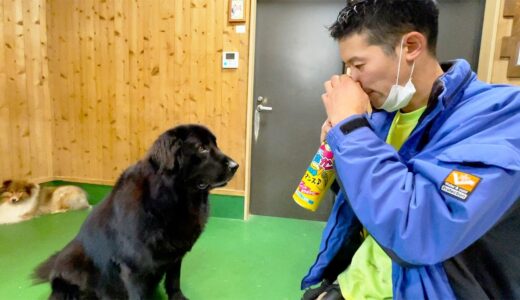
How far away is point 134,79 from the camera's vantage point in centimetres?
302

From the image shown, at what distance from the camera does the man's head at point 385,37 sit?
0.71m

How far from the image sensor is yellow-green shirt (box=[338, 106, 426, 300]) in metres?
0.73

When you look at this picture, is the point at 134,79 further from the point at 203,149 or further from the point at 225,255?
the point at 225,255

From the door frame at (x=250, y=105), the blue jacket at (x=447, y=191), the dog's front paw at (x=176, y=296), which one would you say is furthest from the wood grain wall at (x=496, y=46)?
the dog's front paw at (x=176, y=296)

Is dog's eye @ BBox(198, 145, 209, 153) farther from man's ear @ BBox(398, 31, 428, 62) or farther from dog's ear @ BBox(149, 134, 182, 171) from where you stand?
man's ear @ BBox(398, 31, 428, 62)

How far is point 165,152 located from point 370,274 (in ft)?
3.45

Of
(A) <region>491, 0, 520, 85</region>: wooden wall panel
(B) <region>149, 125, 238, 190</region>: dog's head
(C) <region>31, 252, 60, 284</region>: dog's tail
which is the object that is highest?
(A) <region>491, 0, 520, 85</region>: wooden wall panel

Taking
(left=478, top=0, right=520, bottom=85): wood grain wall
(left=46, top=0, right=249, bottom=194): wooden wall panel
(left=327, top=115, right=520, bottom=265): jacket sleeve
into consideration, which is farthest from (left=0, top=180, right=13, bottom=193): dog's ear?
(left=478, top=0, right=520, bottom=85): wood grain wall

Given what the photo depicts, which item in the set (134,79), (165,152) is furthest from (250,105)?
(165,152)

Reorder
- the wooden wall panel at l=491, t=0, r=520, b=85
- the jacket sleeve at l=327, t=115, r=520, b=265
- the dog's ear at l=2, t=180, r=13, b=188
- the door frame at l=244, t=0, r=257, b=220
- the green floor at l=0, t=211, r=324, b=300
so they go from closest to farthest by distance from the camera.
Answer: the jacket sleeve at l=327, t=115, r=520, b=265, the green floor at l=0, t=211, r=324, b=300, the wooden wall panel at l=491, t=0, r=520, b=85, the door frame at l=244, t=0, r=257, b=220, the dog's ear at l=2, t=180, r=13, b=188

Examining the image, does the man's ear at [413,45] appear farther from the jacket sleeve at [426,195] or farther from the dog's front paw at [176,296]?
the dog's front paw at [176,296]

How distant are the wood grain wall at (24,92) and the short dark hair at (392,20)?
339 centimetres

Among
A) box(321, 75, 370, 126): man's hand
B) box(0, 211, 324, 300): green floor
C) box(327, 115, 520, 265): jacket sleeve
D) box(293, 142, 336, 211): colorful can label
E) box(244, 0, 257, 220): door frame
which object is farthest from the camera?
box(244, 0, 257, 220): door frame

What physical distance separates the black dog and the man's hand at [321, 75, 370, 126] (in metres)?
0.94
